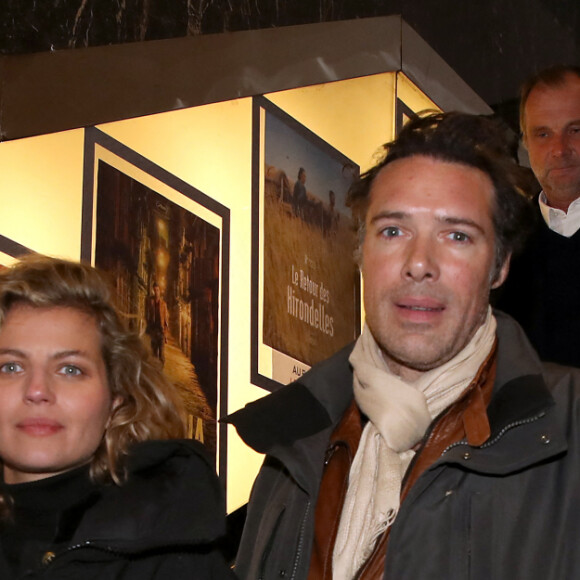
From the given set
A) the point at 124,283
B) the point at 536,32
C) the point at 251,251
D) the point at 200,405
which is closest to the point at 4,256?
the point at 124,283

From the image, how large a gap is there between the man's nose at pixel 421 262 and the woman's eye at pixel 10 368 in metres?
1.02

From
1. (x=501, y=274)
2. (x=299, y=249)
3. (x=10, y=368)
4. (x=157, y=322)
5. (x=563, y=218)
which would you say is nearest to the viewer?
(x=10, y=368)

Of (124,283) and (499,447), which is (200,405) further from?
(499,447)

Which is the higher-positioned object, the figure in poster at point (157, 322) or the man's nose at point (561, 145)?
the man's nose at point (561, 145)

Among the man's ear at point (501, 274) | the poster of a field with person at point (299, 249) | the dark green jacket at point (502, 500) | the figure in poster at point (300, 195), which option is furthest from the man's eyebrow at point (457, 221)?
the figure in poster at point (300, 195)

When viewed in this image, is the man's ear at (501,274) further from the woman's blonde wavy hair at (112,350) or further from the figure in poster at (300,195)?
the figure in poster at (300,195)

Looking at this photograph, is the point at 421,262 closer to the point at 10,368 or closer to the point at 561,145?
the point at 10,368

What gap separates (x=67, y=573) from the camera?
3.20 m

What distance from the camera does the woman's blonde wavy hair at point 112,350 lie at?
3543mm

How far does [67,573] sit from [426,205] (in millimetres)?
1328

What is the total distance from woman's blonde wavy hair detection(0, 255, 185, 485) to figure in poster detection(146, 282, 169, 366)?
3.07 ft

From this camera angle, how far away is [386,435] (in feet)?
11.0

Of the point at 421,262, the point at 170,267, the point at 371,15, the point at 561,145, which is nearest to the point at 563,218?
the point at 561,145

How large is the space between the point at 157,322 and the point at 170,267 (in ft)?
0.71
